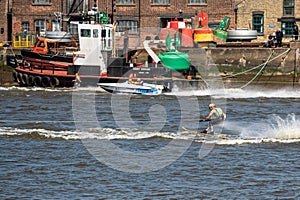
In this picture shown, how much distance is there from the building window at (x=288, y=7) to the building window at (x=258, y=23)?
1.56 m

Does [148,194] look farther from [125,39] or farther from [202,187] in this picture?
[125,39]

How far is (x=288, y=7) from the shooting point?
182 ft

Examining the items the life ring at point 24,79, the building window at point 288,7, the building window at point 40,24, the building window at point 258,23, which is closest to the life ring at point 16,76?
the life ring at point 24,79

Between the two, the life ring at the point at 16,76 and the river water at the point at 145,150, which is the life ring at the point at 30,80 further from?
the river water at the point at 145,150

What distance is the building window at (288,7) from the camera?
55.4 metres

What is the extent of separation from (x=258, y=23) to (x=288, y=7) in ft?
7.23

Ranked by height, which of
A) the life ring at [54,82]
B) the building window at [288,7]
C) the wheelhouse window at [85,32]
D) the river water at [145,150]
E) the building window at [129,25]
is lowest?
the river water at [145,150]

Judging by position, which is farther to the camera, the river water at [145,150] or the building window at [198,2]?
the building window at [198,2]

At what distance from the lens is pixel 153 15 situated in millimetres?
57344

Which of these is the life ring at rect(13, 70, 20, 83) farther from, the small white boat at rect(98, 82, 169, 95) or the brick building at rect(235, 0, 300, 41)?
the brick building at rect(235, 0, 300, 41)

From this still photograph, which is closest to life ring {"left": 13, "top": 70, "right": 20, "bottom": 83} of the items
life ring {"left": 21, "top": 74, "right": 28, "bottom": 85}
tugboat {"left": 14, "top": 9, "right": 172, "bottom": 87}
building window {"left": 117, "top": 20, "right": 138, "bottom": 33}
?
tugboat {"left": 14, "top": 9, "right": 172, "bottom": 87}

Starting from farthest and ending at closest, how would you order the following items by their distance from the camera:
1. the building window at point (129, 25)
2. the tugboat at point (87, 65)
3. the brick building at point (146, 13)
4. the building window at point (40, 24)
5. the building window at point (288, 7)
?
the building window at point (40, 24) → the building window at point (129, 25) → the brick building at point (146, 13) → the building window at point (288, 7) → the tugboat at point (87, 65)

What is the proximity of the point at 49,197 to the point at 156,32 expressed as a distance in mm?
35547

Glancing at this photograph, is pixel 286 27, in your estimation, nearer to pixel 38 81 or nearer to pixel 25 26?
pixel 38 81
